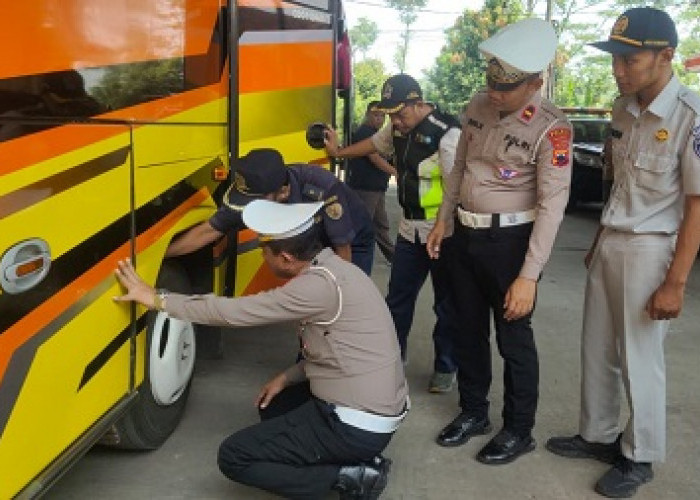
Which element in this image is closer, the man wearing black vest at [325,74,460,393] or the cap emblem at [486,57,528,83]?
the cap emblem at [486,57,528,83]

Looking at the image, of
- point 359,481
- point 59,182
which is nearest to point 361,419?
point 359,481

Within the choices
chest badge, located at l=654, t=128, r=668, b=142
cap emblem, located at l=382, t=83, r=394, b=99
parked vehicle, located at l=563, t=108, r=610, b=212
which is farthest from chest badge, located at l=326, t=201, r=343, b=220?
parked vehicle, located at l=563, t=108, r=610, b=212

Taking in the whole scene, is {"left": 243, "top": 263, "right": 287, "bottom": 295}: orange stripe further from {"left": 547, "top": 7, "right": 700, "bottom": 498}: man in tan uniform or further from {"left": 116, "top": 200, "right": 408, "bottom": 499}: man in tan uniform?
{"left": 547, "top": 7, "right": 700, "bottom": 498}: man in tan uniform

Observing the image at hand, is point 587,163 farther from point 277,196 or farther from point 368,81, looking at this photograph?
point 368,81

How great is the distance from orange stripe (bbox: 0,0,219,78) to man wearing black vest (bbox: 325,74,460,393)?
105 cm

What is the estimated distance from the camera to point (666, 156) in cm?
280

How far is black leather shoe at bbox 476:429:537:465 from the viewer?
3.29 metres

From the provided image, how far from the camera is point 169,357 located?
10.2 feet

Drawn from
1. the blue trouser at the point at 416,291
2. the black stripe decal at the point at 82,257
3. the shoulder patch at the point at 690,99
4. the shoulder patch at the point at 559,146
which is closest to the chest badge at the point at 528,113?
the shoulder patch at the point at 559,146

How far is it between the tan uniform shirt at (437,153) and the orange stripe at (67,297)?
140 centimetres

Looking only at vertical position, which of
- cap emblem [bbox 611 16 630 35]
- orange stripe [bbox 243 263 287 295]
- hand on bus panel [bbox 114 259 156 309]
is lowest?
orange stripe [bbox 243 263 287 295]

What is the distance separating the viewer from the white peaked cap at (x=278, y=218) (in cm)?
256

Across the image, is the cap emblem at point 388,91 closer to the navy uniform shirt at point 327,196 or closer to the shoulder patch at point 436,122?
the shoulder patch at point 436,122

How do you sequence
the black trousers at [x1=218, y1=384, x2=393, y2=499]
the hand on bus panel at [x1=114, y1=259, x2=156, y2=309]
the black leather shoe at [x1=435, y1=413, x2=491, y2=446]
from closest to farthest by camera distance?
the hand on bus panel at [x1=114, y1=259, x2=156, y2=309]
the black trousers at [x1=218, y1=384, x2=393, y2=499]
the black leather shoe at [x1=435, y1=413, x2=491, y2=446]
